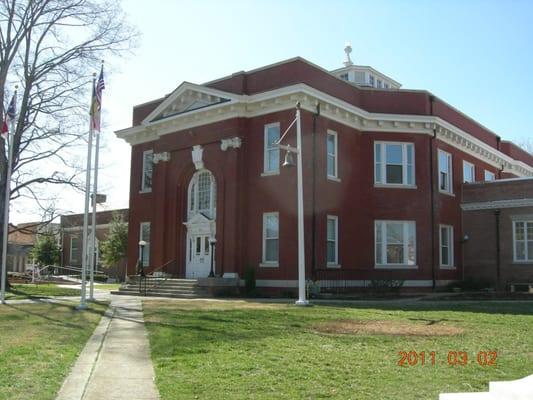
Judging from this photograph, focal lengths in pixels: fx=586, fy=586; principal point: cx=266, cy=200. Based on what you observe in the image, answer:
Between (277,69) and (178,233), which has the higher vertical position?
(277,69)

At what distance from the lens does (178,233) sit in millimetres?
28984

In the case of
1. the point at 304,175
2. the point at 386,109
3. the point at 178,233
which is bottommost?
the point at 178,233

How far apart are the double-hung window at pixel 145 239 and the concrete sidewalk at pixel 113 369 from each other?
1841cm

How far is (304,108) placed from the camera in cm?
2472

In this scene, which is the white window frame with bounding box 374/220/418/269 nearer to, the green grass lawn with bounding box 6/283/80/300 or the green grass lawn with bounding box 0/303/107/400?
the green grass lawn with bounding box 6/283/80/300

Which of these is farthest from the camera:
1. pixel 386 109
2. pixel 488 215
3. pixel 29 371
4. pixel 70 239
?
pixel 70 239

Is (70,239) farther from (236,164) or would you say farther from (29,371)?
(29,371)

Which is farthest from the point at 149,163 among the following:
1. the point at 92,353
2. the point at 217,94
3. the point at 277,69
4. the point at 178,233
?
the point at 92,353

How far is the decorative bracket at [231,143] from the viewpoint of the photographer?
85.7 feet

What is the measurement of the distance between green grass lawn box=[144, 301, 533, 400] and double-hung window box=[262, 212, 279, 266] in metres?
9.05

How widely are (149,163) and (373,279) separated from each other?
547 inches

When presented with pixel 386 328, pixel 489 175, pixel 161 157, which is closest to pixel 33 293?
pixel 161 157

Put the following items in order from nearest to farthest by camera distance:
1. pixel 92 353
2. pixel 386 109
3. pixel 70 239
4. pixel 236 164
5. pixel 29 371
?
pixel 29 371 → pixel 92 353 → pixel 236 164 → pixel 386 109 → pixel 70 239

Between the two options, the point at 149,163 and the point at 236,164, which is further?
the point at 149,163
